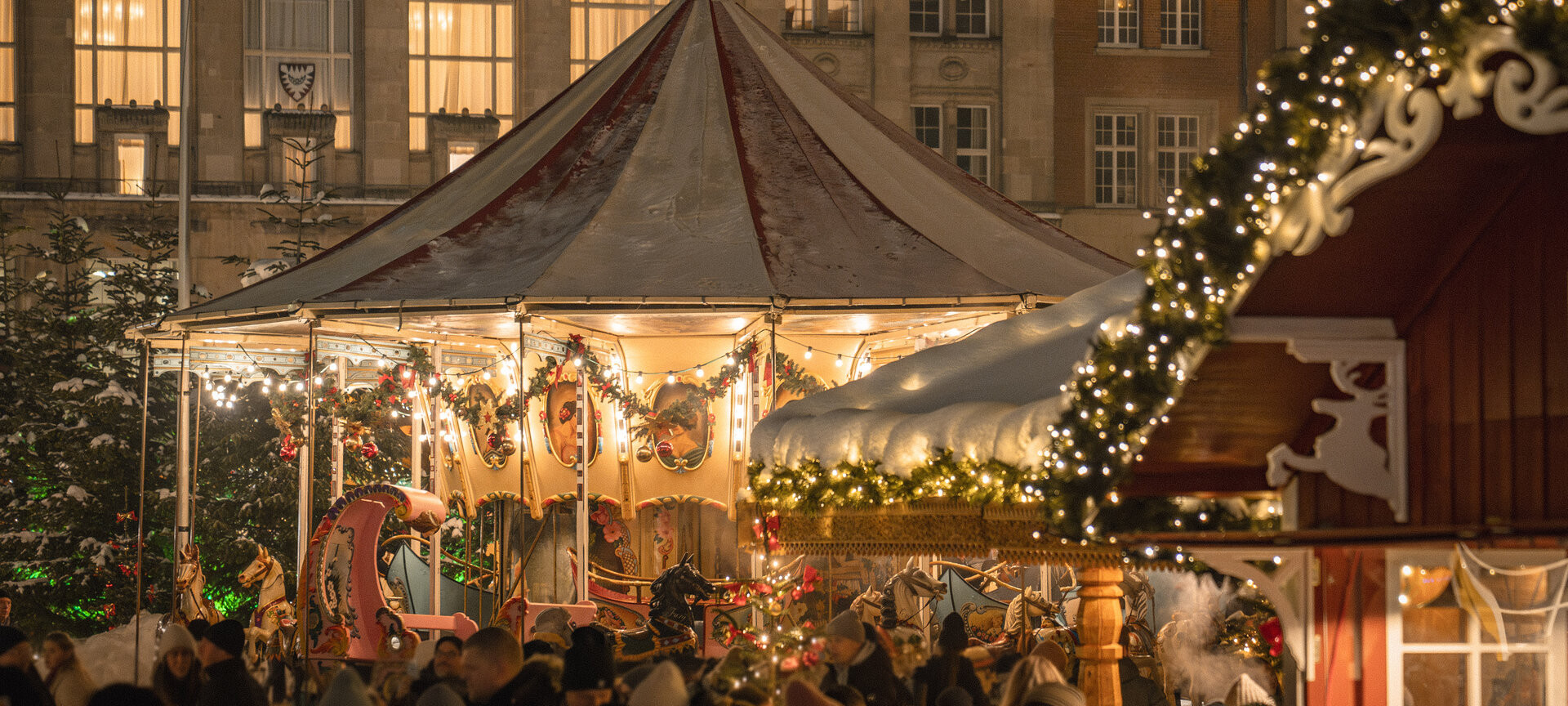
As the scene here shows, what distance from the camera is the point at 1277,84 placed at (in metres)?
3.74

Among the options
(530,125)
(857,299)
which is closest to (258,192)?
Answer: (530,125)

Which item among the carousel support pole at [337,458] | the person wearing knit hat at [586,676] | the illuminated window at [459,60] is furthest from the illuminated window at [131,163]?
the person wearing knit hat at [586,676]

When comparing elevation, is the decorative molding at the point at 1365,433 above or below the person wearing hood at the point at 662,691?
above

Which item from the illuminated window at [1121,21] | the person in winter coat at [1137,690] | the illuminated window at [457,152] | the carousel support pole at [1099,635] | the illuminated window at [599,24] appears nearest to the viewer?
the carousel support pole at [1099,635]

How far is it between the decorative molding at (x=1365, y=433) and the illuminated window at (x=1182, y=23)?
28343 mm

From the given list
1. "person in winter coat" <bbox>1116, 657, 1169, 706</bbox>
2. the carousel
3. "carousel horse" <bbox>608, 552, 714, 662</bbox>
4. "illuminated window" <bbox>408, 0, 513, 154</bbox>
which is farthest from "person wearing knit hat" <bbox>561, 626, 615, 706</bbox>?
"illuminated window" <bbox>408, 0, 513, 154</bbox>

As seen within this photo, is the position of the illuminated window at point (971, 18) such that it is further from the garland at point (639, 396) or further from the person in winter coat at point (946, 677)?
the person in winter coat at point (946, 677)

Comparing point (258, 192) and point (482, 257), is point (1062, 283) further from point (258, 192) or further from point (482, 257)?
point (258, 192)

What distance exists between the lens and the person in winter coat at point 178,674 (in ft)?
24.2

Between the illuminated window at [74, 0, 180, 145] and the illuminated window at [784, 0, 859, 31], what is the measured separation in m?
11.3

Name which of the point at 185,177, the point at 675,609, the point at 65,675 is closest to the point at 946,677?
the point at 65,675

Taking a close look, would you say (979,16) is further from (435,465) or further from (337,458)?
(337,458)

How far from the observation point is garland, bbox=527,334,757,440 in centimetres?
1512

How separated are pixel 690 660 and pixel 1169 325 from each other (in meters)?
6.26
